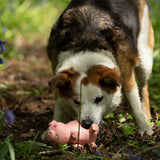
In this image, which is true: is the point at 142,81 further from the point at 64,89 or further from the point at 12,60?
the point at 12,60

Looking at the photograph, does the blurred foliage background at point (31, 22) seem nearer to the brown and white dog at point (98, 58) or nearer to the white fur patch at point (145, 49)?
the white fur patch at point (145, 49)

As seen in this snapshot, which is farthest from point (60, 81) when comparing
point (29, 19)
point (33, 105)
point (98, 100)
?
point (29, 19)

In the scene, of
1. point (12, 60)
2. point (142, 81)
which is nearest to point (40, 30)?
point (12, 60)

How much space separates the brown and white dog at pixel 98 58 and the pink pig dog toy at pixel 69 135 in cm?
12

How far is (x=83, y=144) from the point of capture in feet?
10.3

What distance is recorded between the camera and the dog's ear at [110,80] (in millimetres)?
3414

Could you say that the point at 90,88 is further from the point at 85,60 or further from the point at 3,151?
the point at 3,151

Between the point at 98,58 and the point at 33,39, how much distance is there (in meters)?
6.98

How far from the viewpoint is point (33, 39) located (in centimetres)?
1032

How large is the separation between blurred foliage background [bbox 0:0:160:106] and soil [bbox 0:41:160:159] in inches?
24.7

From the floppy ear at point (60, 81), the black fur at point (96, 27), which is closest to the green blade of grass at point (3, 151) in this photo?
the floppy ear at point (60, 81)

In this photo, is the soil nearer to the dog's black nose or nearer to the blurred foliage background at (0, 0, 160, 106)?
the dog's black nose

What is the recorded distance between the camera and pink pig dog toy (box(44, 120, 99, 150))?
3.03 metres

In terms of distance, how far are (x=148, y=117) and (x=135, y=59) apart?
37.8 inches
